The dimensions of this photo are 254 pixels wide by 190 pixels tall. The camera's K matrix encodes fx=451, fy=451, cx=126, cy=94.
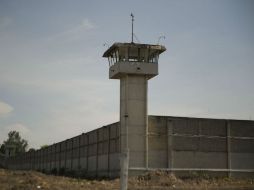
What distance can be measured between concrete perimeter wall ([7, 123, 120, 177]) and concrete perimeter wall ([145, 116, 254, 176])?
2831 mm

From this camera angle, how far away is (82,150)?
39.5 m

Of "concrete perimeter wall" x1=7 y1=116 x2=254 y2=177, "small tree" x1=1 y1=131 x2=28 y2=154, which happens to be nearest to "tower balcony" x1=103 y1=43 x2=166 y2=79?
"concrete perimeter wall" x1=7 y1=116 x2=254 y2=177

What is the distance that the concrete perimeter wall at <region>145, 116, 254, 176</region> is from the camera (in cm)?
2772

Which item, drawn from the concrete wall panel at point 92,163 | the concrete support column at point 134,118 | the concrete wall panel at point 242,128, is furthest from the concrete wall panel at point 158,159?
the concrete wall panel at point 92,163

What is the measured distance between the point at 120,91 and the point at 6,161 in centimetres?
8415

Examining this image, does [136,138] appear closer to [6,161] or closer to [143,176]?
[143,176]

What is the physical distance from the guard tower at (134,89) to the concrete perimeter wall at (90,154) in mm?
1806

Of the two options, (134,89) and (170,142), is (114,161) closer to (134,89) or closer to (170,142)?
(170,142)

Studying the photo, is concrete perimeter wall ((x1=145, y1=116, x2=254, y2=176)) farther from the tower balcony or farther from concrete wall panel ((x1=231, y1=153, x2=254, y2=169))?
the tower balcony

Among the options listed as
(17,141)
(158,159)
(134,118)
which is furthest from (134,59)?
(17,141)

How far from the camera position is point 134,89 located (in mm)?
28141

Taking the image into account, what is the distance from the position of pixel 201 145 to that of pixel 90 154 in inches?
440

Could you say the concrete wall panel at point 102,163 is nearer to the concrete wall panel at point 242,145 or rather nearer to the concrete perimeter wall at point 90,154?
the concrete perimeter wall at point 90,154

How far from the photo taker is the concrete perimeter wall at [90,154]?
98.5 feet
